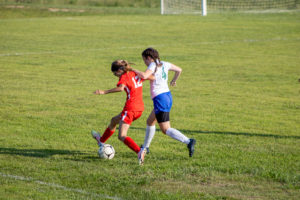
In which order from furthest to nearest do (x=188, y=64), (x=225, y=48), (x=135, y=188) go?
(x=225, y=48)
(x=188, y=64)
(x=135, y=188)

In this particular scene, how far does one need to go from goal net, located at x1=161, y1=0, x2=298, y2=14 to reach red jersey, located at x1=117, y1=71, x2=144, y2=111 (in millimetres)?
38745

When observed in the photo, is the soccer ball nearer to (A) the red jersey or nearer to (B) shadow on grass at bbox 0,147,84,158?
(B) shadow on grass at bbox 0,147,84,158

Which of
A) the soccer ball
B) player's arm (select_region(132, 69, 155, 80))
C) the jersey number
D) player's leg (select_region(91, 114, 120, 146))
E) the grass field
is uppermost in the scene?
player's arm (select_region(132, 69, 155, 80))

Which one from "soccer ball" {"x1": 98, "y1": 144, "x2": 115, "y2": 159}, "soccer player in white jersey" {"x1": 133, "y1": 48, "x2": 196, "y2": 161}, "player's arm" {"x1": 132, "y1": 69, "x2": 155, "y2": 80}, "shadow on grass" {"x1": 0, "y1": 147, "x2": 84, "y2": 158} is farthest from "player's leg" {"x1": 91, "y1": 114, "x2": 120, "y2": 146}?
"player's arm" {"x1": 132, "y1": 69, "x2": 155, "y2": 80}

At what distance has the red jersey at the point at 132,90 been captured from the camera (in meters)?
8.00

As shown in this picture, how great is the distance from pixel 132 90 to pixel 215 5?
4092 centimetres

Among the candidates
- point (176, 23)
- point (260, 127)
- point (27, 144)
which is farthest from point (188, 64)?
point (176, 23)

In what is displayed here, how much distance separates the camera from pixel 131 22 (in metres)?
39.5

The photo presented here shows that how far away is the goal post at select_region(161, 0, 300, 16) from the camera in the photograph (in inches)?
1789

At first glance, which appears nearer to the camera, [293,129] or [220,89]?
[293,129]

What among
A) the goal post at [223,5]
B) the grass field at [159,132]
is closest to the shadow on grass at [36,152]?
the grass field at [159,132]

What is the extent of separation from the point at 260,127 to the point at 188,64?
32.8 feet

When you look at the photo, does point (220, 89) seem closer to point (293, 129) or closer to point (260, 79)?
point (260, 79)

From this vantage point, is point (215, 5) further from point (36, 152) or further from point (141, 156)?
point (141, 156)
